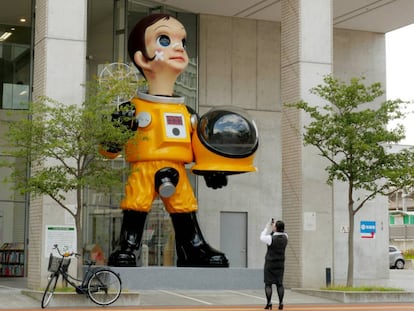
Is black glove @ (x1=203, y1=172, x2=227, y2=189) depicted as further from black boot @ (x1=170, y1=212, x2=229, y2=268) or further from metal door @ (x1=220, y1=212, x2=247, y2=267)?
metal door @ (x1=220, y1=212, x2=247, y2=267)

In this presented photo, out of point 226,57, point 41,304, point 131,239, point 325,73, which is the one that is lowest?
point 41,304

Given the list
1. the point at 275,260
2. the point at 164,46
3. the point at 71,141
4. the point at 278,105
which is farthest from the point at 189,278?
the point at 278,105

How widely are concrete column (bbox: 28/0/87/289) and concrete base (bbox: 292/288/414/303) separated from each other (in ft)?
19.9

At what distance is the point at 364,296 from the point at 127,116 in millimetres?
6659

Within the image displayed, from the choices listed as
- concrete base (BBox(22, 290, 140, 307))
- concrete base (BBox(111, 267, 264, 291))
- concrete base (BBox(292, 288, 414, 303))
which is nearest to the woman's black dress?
concrete base (BBox(22, 290, 140, 307))

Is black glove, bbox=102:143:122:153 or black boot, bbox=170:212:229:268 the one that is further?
black boot, bbox=170:212:229:268

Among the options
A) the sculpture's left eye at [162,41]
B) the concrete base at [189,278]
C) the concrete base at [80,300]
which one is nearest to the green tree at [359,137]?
the concrete base at [189,278]

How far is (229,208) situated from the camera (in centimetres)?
2817

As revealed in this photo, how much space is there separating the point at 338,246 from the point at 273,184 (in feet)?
10.3

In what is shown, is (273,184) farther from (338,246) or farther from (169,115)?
(169,115)

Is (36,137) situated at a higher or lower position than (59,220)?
higher

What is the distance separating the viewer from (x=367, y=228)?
27.8 meters

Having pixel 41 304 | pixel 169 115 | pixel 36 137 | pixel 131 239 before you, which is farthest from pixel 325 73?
pixel 41 304

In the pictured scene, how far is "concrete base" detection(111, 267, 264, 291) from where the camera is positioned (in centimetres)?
1895
